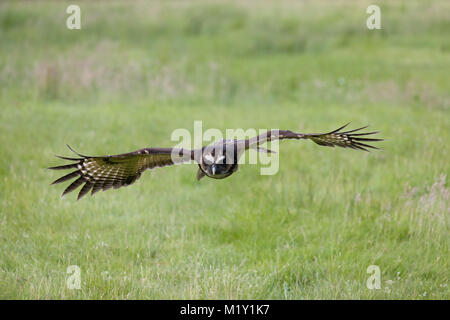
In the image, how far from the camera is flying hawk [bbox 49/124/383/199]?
540 centimetres

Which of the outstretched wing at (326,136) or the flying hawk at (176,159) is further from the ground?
the outstretched wing at (326,136)

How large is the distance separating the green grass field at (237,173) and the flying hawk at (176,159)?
744 millimetres

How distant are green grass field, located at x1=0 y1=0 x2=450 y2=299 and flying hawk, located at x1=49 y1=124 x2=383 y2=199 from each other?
29.3 inches

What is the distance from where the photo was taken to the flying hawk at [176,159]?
5.40 meters

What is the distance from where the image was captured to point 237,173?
8539 mm

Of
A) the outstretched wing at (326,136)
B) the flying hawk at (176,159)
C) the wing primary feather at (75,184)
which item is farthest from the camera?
the wing primary feather at (75,184)

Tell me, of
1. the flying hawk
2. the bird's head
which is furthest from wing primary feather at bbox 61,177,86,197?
the bird's head

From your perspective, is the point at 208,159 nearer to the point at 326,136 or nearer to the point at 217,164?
the point at 217,164

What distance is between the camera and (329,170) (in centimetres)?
841

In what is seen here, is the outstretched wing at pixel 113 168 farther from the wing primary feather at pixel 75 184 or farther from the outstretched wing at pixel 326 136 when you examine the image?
the outstretched wing at pixel 326 136

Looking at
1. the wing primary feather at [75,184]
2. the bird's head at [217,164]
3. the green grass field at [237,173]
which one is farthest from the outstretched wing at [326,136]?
the wing primary feather at [75,184]

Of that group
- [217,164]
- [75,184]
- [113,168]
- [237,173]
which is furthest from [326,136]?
[237,173]
